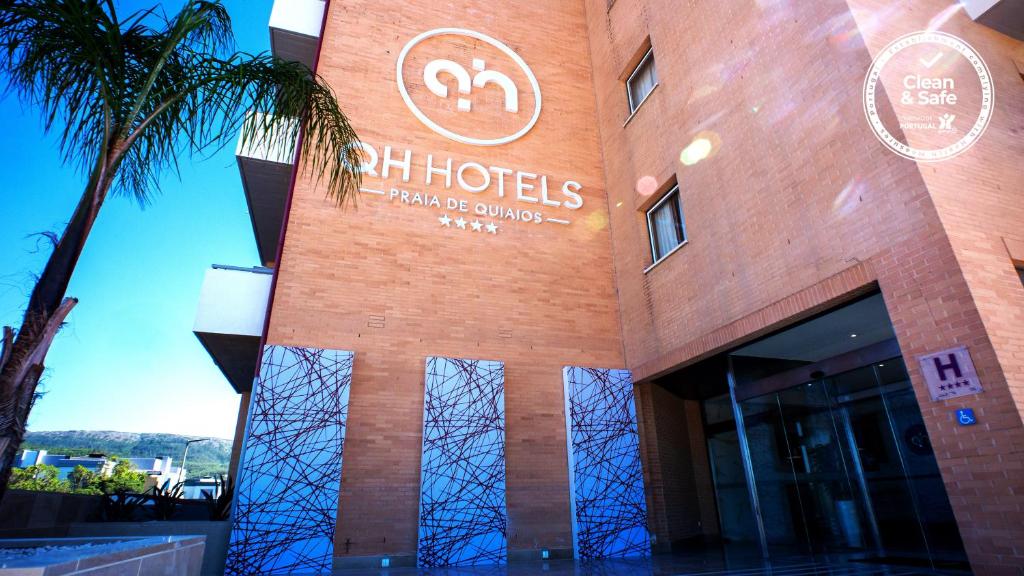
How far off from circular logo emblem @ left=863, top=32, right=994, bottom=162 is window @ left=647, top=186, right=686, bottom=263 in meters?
3.52

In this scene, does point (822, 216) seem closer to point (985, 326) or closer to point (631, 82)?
point (985, 326)

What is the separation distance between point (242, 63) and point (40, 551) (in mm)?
3403

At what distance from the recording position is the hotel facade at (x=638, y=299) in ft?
18.0

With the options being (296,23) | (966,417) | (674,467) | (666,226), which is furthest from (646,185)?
(296,23)

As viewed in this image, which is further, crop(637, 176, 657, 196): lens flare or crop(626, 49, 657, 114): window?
crop(626, 49, 657, 114): window

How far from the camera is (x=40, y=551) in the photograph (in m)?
2.59

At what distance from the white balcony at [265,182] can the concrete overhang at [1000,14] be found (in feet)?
32.6

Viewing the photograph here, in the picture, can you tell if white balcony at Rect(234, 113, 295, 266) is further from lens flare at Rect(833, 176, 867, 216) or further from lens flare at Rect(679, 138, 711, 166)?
lens flare at Rect(833, 176, 867, 216)

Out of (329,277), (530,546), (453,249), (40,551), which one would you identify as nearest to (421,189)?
(453,249)

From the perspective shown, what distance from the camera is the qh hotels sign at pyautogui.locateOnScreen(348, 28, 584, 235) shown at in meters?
10.1

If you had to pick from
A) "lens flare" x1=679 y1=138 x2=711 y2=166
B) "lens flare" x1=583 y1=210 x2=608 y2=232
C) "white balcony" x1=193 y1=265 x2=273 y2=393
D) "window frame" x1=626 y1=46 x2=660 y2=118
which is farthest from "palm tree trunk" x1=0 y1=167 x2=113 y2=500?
"window frame" x1=626 y1=46 x2=660 y2=118

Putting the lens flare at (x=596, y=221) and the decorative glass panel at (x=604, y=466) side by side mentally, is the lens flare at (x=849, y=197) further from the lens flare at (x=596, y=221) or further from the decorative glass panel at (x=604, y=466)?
the lens flare at (x=596, y=221)

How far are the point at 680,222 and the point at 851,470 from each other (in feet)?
14.8

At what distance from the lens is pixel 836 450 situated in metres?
7.76
